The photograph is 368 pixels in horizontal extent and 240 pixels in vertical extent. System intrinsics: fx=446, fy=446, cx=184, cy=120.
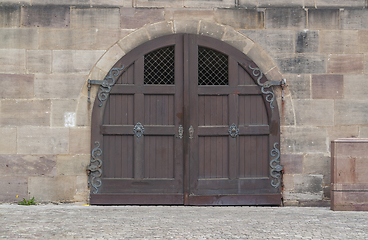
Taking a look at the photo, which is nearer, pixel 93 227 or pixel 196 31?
pixel 93 227

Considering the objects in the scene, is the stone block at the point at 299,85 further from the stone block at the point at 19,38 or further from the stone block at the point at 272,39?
the stone block at the point at 19,38

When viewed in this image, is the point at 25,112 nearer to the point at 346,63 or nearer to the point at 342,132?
the point at 342,132

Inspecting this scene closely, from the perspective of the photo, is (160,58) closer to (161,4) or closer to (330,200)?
(161,4)

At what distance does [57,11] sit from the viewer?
694 centimetres

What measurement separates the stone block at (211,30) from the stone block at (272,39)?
0.35m

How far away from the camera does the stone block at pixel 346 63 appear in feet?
23.1

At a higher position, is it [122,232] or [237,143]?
[237,143]

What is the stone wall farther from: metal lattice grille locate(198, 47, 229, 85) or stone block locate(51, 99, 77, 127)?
metal lattice grille locate(198, 47, 229, 85)

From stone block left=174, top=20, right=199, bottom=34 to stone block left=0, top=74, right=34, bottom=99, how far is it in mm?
2397

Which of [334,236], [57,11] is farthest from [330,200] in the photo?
[57,11]

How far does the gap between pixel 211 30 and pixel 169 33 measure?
66 cm

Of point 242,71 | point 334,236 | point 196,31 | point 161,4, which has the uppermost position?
point 161,4

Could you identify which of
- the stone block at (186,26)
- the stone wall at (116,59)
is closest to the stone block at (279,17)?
the stone wall at (116,59)

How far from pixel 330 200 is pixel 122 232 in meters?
3.49
